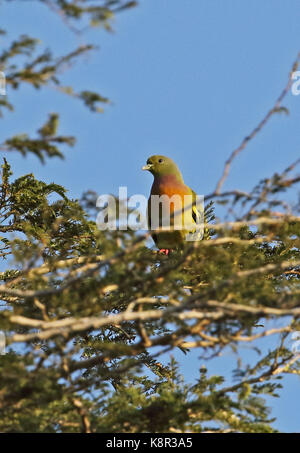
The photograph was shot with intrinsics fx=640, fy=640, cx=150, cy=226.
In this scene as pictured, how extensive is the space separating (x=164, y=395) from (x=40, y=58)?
9.45ft

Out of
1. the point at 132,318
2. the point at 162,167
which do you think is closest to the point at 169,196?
the point at 162,167

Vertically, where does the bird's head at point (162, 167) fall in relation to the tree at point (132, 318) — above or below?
above

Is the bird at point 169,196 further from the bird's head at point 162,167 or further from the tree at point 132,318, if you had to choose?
the tree at point 132,318

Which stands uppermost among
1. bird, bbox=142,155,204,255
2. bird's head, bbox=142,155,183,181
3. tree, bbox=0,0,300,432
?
bird's head, bbox=142,155,183,181

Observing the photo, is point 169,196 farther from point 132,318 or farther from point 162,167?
point 132,318

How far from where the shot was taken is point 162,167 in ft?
30.7

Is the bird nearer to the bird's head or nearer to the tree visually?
the bird's head

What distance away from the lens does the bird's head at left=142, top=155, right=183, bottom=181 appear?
30.6 ft

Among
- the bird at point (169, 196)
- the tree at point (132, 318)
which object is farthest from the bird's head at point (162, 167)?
the tree at point (132, 318)

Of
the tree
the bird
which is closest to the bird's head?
the bird

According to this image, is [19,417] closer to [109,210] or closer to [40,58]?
[109,210]

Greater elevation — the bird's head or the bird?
the bird's head

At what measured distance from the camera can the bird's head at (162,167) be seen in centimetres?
932

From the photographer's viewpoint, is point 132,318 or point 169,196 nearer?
point 132,318
